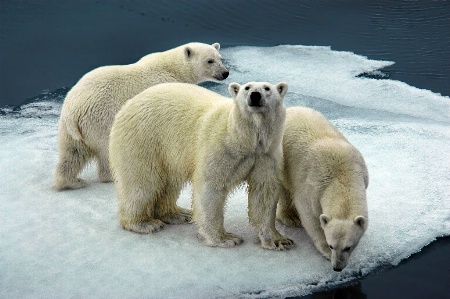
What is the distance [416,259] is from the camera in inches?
216

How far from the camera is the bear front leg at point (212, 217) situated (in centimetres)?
551

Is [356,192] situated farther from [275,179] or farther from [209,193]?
[209,193]

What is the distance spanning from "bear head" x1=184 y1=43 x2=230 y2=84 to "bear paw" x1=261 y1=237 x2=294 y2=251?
8.46ft

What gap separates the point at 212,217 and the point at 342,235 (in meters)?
1.14

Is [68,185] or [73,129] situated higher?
[73,129]

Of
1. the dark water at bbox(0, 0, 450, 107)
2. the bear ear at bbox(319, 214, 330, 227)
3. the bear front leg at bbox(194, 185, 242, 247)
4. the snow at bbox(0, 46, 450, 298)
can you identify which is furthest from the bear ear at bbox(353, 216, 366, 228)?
the dark water at bbox(0, 0, 450, 107)

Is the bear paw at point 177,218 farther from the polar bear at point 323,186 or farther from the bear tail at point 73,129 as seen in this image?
the bear tail at point 73,129

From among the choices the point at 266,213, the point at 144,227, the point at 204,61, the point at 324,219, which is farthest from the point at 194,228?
the point at 204,61

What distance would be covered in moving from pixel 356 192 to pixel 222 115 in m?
1.24

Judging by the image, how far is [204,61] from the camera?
757 cm

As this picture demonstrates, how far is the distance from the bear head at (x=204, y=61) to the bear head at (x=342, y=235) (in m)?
3.00

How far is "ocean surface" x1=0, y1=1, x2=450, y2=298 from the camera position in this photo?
522 cm

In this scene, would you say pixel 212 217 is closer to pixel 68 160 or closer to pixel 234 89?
pixel 234 89

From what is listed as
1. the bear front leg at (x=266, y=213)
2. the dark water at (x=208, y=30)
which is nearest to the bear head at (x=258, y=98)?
the bear front leg at (x=266, y=213)
